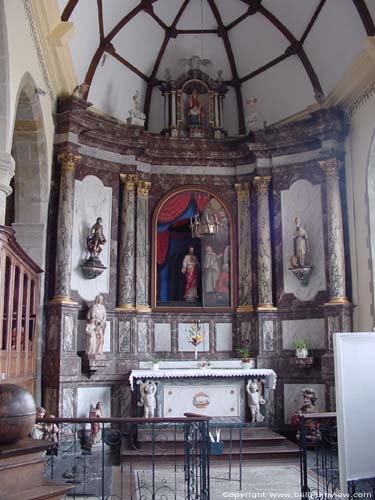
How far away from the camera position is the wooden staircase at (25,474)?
340cm

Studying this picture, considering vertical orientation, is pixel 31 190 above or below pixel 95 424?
above

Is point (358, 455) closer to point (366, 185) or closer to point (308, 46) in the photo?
point (366, 185)

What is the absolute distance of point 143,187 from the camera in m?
12.8

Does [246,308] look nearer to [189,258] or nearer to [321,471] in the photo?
[189,258]

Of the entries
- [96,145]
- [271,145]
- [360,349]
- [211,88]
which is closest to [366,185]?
[271,145]

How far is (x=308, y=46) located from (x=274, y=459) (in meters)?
8.12

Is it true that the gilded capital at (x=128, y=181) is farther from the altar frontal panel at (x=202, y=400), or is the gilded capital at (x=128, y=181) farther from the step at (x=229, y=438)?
the step at (x=229, y=438)

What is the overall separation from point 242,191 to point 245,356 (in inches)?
140

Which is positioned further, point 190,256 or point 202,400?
point 190,256

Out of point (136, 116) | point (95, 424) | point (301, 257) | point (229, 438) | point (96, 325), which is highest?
point (136, 116)

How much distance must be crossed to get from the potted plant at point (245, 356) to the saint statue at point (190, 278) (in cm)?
146

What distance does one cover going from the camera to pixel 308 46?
12.5 metres

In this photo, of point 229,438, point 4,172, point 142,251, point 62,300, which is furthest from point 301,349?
point 4,172

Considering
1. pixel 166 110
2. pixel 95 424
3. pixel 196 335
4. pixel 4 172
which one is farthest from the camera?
pixel 166 110
